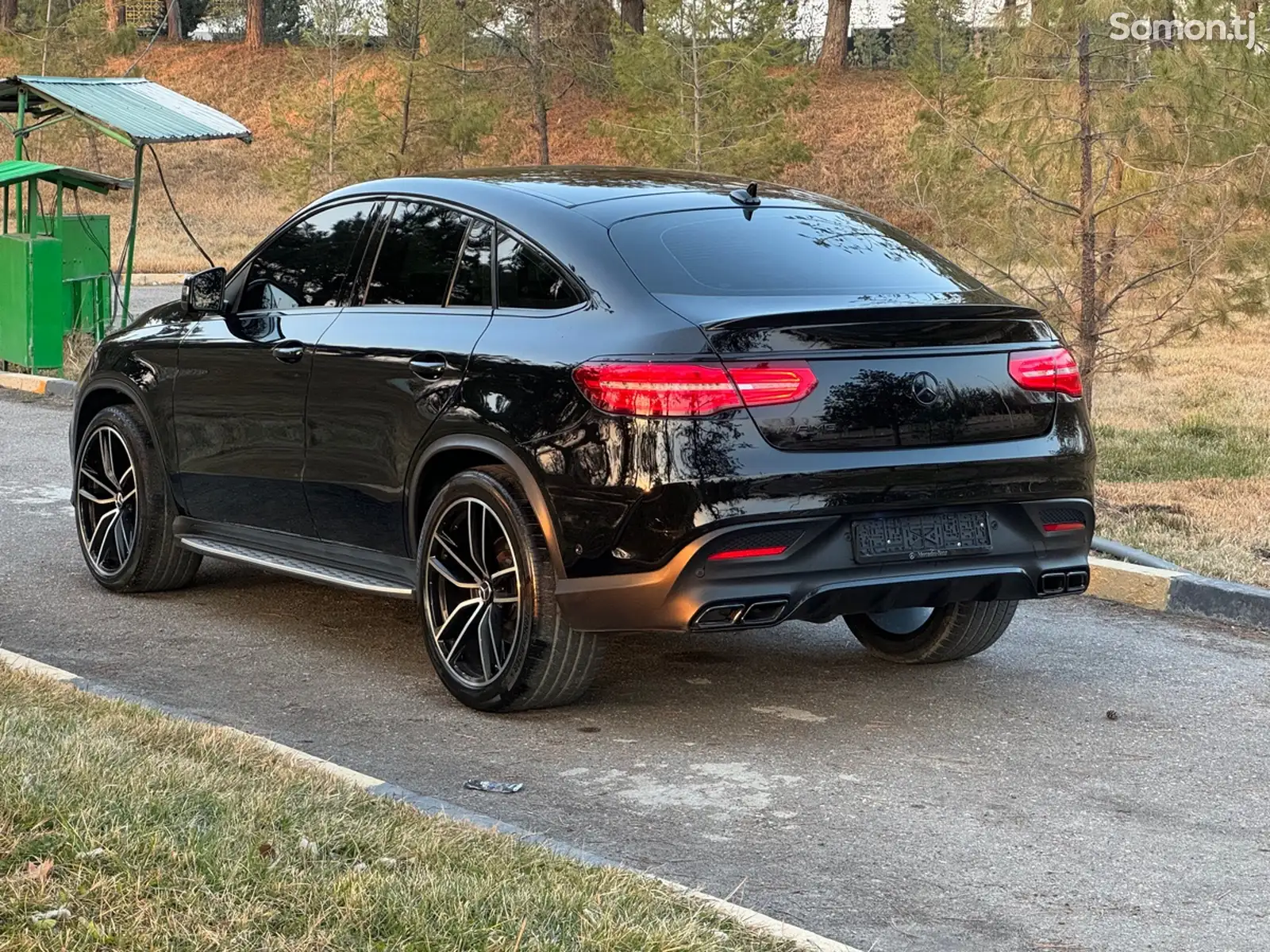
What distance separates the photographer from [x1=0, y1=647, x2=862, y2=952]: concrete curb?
12.6 ft

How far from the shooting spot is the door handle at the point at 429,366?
5973mm

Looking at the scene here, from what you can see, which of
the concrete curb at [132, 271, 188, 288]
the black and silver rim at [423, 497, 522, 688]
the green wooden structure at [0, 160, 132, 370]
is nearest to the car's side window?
the black and silver rim at [423, 497, 522, 688]

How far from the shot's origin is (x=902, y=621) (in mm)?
6828

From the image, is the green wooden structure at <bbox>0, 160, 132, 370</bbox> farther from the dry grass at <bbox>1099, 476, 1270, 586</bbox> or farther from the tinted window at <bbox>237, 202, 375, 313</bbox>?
the dry grass at <bbox>1099, 476, 1270, 586</bbox>

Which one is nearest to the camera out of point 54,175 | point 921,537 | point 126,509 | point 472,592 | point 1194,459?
point 921,537

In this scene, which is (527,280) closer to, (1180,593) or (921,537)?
(921,537)

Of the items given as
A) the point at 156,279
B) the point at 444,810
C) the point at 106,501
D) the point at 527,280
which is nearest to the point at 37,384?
the point at 106,501

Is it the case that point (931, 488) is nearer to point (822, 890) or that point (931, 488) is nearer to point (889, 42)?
point (822, 890)

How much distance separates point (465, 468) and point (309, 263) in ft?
4.70

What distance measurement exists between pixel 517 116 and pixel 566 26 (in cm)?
415

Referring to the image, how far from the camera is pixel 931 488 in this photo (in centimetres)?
552

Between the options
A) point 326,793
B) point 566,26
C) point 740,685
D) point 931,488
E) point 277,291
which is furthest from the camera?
point 566,26

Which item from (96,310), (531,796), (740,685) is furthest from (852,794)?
(96,310)

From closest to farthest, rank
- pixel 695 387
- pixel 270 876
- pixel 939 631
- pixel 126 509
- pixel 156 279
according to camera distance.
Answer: pixel 270 876
pixel 695 387
pixel 939 631
pixel 126 509
pixel 156 279
